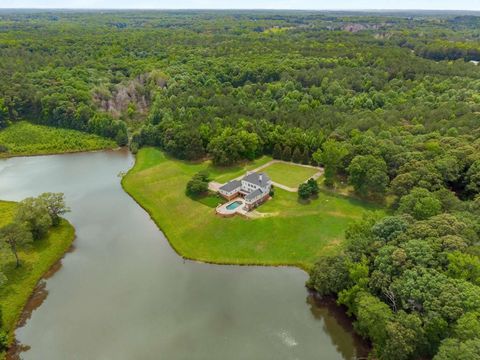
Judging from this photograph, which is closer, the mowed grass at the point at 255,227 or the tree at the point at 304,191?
the mowed grass at the point at 255,227

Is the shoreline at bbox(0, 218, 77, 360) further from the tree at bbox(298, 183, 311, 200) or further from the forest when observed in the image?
the tree at bbox(298, 183, 311, 200)

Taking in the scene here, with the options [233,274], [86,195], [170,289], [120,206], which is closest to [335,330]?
[233,274]

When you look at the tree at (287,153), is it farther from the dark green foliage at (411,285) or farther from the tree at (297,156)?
the dark green foliage at (411,285)

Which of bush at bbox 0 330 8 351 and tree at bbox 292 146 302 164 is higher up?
bush at bbox 0 330 8 351

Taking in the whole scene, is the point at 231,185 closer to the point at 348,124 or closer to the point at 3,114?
the point at 348,124

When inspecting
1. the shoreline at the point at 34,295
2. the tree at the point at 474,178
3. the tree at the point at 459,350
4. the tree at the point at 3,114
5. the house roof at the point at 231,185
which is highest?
the tree at the point at 459,350

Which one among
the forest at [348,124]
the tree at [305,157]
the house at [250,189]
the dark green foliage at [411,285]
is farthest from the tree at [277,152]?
the dark green foliage at [411,285]

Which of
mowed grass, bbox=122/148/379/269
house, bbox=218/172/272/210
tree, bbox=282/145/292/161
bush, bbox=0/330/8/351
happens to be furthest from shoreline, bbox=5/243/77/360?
tree, bbox=282/145/292/161
